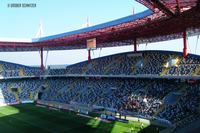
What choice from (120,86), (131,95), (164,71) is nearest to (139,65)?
(120,86)

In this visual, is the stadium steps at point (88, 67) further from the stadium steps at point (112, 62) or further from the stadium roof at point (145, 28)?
the stadium roof at point (145, 28)

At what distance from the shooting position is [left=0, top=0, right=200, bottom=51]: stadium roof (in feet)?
84.8

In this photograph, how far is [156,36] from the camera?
45031 millimetres

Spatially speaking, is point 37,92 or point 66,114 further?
point 37,92

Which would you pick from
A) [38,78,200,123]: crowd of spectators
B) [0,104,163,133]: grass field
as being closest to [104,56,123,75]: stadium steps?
[38,78,200,123]: crowd of spectators

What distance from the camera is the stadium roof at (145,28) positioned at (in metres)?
25.8

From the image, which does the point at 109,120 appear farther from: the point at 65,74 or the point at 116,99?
the point at 65,74

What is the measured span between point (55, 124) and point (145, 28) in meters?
19.1

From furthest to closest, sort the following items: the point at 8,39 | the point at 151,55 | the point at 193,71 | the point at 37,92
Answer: the point at 37,92 → the point at 8,39 → the point at 151,55 → the point at 193,71

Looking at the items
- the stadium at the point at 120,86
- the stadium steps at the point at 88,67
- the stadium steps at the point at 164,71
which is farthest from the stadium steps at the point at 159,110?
the stadium steps at the point at 88,67

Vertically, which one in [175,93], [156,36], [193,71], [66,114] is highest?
[156,36]

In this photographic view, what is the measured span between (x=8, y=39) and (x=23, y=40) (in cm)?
307

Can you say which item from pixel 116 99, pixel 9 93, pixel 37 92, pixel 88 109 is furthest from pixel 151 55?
pixel 9 93

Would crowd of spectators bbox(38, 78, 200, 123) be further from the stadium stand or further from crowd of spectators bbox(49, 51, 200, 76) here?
crowd of spectators bbox(49, 51, 200, 76)
